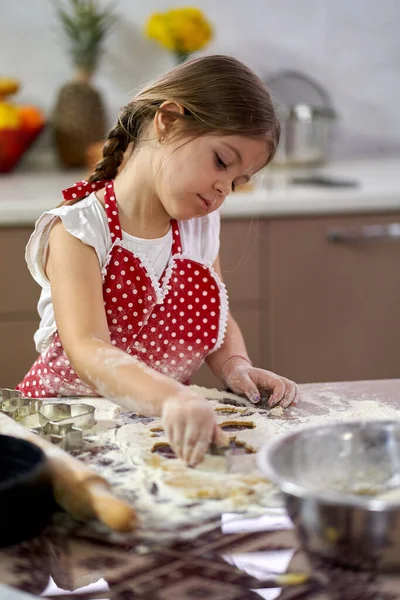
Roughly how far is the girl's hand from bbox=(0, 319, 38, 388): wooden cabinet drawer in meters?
0.96

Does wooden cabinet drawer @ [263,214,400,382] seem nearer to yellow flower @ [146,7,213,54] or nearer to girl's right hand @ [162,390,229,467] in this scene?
yellow flower @ [146,7,213,54]

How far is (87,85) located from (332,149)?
2.77 feet

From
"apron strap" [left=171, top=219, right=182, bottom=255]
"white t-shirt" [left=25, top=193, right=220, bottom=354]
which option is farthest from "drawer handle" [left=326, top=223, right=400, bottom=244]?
"apron strap" [left=171, top=219, right=182, bottom=255]

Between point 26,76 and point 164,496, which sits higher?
point 26,76

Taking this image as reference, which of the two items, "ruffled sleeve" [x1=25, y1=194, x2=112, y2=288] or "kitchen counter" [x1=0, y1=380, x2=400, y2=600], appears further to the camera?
"ruffled sleeve" [x1=25, y1=194, x2=112, y2=288]

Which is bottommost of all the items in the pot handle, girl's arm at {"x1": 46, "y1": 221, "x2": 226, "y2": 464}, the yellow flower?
girl's arm at {"x1": 46, "y1": 221, "x2": 226, "y2": 464}

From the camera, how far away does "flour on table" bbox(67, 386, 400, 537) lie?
0.95m

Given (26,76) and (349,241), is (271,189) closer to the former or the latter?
(349,241)

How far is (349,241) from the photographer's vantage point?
245 cm

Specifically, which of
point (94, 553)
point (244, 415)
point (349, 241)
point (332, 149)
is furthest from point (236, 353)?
point (332, 149)

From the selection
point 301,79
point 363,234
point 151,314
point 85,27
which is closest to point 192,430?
point 151,314

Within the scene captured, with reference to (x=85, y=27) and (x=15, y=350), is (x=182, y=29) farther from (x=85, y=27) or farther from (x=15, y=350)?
(x=15, y=350)

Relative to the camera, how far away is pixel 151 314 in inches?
60.2

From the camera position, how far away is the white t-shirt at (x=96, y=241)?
1421 mm
